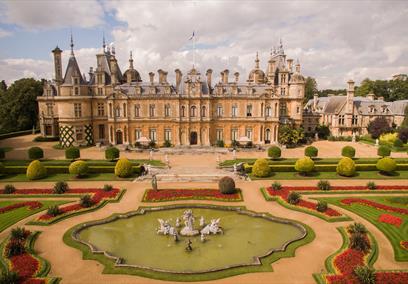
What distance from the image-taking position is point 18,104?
6266cm

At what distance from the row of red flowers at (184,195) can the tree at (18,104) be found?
48191 mm

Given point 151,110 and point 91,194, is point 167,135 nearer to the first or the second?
point 151,110

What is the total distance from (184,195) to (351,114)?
4615 cm

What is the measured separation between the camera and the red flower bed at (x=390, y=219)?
21158mm

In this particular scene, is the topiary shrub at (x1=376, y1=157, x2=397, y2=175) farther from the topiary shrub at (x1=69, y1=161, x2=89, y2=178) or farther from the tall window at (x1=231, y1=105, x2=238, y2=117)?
the topiary shrub at (x1=69, y1=161, x2=89, y2=178)

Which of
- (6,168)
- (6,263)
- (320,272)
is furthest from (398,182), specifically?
(6,168)

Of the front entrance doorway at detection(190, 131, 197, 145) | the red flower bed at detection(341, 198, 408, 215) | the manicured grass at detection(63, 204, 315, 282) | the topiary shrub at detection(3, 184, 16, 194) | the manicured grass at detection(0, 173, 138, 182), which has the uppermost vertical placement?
the front entrance doorway at detection(190, 131, 197, 145)

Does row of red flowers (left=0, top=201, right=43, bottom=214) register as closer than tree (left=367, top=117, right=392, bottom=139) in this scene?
Yes

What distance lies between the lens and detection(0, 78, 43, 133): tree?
205ft

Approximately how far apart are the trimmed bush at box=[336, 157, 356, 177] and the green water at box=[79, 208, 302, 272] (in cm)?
1430

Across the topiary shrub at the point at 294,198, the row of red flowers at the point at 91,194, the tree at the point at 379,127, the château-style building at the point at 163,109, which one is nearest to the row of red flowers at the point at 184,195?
the row of red flowers at the point at 91,194

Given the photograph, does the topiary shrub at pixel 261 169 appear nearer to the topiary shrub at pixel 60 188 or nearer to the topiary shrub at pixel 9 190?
the topiary shrub at pixel 60 188

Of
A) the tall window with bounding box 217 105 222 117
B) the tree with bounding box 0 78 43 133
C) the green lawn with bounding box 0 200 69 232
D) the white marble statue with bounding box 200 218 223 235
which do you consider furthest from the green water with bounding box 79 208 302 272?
the tree with bounding box 0 78 43 133

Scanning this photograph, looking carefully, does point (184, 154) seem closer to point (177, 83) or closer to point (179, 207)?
point (177, 83)
